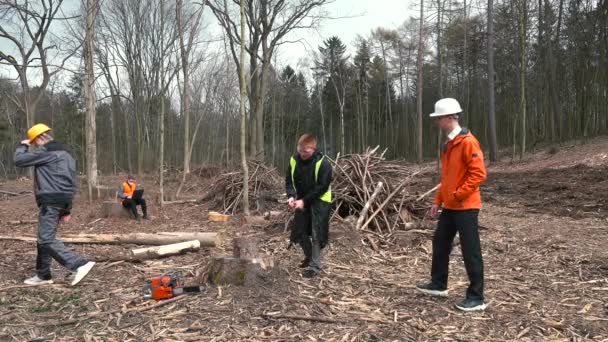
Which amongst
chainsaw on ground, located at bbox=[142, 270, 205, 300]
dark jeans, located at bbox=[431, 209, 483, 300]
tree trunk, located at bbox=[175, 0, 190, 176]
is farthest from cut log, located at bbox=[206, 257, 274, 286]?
tree trunk, located at bbox=[175, 0, 190, 176]

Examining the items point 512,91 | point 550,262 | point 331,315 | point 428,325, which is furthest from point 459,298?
point 512,91

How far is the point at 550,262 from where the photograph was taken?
20.6 feet

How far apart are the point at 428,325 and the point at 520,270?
249cm

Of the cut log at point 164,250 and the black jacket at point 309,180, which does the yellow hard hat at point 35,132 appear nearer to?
the cut log at point 164,250

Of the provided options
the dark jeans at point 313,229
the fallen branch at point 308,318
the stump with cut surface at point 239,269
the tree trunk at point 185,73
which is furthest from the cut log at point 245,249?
the tree trunk at point 185,73

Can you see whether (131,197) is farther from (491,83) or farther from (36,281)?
(491,83)

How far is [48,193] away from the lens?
17.4 ft

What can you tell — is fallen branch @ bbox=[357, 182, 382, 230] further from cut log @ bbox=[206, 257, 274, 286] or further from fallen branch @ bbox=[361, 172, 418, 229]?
cut log @ bbox=[206, 257, 274, 286]

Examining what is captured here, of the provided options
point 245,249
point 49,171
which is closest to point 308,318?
point 245,249

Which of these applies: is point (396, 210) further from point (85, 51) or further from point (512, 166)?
point (512, 166)

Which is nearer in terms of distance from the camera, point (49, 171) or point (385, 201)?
point (49, 171)

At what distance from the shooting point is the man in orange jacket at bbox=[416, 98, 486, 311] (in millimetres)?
4262

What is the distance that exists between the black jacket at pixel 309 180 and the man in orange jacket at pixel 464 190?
1301mm

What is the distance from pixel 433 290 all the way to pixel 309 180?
1.75m
